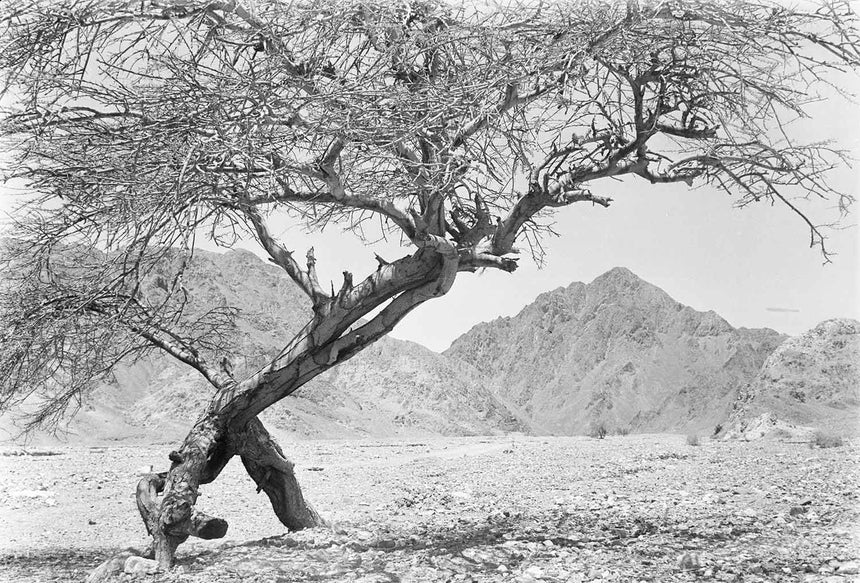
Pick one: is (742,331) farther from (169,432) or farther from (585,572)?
(585,572)

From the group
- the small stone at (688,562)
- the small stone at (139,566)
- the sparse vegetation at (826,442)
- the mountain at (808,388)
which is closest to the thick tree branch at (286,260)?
the small stone at (139,566)

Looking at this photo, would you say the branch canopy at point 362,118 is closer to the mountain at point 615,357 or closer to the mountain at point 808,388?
the mountain at point 808,388

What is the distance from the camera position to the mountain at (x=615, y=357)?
66562mm

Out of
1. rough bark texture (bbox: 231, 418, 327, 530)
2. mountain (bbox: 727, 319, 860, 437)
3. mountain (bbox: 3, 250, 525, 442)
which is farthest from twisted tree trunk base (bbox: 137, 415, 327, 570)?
mountain (bbox: 3, 250, 525, 442)

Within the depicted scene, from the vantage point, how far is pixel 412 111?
17.0 feet

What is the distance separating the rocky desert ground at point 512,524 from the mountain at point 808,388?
923 centimetres

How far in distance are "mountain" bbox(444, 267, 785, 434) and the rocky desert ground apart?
44.2 m

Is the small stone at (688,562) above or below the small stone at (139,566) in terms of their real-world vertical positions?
below

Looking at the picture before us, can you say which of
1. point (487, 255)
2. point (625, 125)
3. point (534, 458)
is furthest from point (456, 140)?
point (534, 458)

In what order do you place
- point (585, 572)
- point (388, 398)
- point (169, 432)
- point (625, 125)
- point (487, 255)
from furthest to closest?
point (388, 398) < point (169, 432) < point (625, 125) < point (487, 255) < point (585, 572)

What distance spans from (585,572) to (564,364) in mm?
82843

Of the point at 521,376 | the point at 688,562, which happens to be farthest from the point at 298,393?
the point at 688,562

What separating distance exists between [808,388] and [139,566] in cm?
2686

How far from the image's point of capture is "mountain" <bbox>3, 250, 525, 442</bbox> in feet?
143
